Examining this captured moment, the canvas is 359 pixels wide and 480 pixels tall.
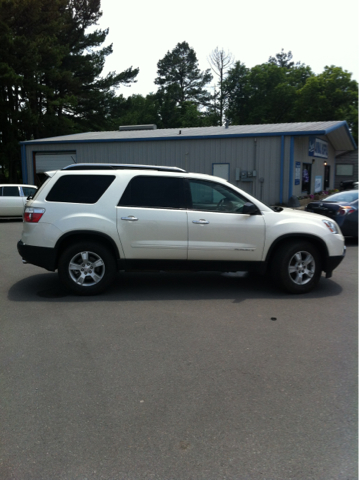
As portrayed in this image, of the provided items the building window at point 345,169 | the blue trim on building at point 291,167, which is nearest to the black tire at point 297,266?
the blue trim on building at point 291,167

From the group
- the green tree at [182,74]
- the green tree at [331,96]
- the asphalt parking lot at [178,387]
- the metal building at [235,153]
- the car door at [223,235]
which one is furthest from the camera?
the green tree at [182,74]

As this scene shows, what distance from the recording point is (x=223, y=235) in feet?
22.2

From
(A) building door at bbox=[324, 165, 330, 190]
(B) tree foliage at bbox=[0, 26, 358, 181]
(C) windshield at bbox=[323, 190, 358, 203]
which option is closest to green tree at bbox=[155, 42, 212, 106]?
(B) tree foliage at bbox=[0, 26, 358, 181]

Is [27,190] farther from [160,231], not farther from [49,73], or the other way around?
[49,73]

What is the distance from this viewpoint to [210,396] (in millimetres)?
3627

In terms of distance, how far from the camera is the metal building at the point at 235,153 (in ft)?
70.2

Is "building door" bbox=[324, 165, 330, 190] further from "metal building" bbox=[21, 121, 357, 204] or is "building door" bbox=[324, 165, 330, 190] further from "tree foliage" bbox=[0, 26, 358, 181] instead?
"tree foliage" bbox=[0, 26, 358, 181]

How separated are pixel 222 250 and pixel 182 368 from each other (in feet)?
9.45

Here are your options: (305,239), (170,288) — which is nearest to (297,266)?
(305,239)

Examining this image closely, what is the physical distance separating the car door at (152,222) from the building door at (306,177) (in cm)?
1786

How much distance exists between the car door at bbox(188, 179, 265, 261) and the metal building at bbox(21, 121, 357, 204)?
14848 millimetres

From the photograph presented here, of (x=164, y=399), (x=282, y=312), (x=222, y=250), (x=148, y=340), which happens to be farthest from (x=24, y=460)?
(x=222, y=250)

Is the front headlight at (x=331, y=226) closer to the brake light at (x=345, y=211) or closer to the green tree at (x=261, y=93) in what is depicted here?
the brake light at (x=345, y=211)

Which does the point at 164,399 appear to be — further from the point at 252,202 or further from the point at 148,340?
the point at 252,202
